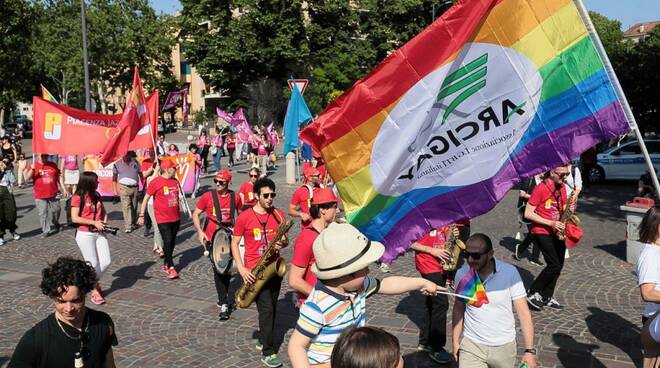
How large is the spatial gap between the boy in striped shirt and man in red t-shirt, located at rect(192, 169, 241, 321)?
4.20 m

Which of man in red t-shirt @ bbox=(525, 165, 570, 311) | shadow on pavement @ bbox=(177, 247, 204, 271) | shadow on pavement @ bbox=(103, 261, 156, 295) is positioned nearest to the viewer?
man in red t-shirt @ bbox=(525, 165, 570, 311)

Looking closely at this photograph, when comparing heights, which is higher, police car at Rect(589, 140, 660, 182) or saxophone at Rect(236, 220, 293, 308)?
police car at Rect(589, 140, 660, 182)

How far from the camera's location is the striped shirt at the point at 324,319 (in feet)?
10.1

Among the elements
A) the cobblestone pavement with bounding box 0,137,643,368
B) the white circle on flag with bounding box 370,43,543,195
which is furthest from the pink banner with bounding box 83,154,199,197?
the white circle on flag with bounding box 370,43,543,195

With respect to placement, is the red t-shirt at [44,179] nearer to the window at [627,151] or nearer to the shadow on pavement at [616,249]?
the shadow on pavement at [616,249]

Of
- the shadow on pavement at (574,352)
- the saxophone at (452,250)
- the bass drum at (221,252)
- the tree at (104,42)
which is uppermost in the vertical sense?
the tree at (104,42)

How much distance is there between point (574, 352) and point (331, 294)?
3.93 m

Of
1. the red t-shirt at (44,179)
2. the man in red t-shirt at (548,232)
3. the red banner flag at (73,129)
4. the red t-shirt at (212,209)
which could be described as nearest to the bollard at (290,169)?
the red banner flag at (73,129)

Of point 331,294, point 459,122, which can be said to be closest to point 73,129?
point 459,122

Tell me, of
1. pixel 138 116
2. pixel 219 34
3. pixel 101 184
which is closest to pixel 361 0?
pixel 219 34

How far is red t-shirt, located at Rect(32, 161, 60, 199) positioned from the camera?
12180mm

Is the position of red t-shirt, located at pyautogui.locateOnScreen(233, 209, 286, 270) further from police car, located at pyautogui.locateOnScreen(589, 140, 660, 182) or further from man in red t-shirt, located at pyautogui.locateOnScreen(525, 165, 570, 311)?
police car, located at pyautogui.locateOnScreen(589, 140, 660, 182)

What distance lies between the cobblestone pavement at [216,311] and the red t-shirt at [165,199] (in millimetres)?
972

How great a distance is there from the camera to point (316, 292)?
10.4 ft
